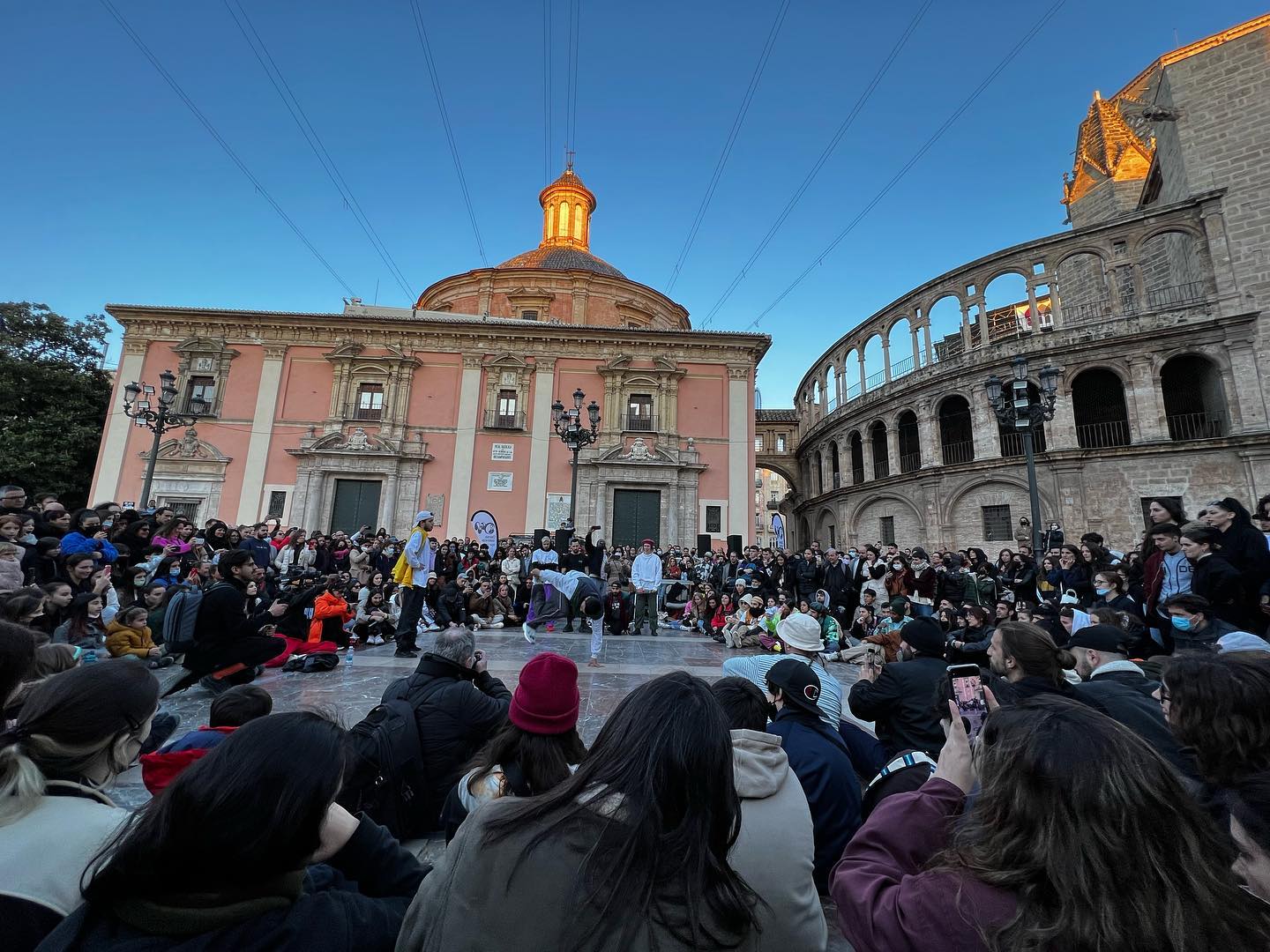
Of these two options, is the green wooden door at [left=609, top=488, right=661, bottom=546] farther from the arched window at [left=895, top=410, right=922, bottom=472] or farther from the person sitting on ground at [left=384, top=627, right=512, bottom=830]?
the person sitting on ground at [left=384, top=627, right=512, bottom=830]

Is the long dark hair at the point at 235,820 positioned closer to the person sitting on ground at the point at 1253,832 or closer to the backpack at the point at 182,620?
the person sitting on ground at the point at 1253,832

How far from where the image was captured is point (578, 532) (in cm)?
2077

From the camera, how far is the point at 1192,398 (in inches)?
806

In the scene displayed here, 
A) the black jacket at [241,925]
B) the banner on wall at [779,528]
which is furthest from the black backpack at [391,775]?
the banner on wall at [779,528]

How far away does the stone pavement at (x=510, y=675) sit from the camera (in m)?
4.44

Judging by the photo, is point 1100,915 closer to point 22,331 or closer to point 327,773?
point 327,773

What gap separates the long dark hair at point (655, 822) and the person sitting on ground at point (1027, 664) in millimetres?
2345

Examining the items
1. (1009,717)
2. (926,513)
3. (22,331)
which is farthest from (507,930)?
(22,331)

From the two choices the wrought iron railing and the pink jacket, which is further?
the wrought iron railing

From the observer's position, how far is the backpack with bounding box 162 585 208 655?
4770 millimetres

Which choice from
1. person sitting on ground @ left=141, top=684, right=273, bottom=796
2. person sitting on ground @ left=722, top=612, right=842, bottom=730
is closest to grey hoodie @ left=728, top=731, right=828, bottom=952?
person sitting on ground @ left=722, top=612, right=842, bottom=730

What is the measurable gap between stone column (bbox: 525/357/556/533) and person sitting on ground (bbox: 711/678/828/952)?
778 inches

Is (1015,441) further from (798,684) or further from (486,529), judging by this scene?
(798,684)

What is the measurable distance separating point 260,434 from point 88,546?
53.8 ft
